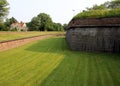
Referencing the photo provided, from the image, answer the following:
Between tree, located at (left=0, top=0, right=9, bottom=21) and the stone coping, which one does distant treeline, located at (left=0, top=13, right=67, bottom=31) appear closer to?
tree, located at (left=0, top=0, right=9, bottom=21)

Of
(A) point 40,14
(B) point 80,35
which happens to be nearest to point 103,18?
(B) point 80,35

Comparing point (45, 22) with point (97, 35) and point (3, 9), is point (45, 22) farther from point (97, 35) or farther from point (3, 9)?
point (97, 35)

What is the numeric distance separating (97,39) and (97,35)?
1.22 ft

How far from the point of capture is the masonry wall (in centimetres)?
1630

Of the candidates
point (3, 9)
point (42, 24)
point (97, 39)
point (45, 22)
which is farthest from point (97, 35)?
point (45, 22)

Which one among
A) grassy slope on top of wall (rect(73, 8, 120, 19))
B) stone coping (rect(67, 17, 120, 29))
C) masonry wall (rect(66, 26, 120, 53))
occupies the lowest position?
masonry wall (rect(66, 26, 120, 53))

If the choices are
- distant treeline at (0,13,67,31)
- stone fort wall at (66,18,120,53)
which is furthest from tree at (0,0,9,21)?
distant treeline at (0,13,67,31)

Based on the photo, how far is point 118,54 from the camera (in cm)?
1564

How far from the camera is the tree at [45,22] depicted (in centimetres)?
8638

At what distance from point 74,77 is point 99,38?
8.82 m

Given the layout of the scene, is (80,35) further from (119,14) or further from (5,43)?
(5,43)

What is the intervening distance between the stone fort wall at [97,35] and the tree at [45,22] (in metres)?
67.5

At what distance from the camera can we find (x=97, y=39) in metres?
17.2

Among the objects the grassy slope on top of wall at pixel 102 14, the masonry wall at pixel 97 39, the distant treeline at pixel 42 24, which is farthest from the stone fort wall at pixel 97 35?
the distant treeline at pixel 42 24
